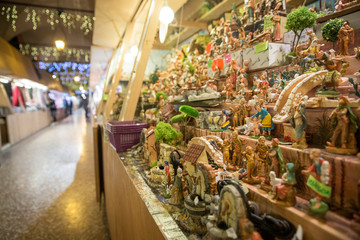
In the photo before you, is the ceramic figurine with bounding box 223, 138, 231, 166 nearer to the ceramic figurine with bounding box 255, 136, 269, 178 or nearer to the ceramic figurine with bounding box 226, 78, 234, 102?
the ceramic figurine with bounding box 255, 136, 269, 178

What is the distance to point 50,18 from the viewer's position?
655 cm

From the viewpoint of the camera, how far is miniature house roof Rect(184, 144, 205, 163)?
3.85 feet

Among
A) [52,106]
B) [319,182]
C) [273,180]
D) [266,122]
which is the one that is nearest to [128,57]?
[266,122]

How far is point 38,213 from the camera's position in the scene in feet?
11.4

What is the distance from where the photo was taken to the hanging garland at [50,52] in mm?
9922

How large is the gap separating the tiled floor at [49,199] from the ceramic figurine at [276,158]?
108 inches

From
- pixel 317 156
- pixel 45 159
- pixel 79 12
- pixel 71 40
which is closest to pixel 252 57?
pixel 317 156

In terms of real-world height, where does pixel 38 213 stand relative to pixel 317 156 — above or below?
below

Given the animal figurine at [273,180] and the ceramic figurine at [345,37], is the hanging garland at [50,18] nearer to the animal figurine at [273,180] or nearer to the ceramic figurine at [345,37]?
the ceramic figurine at [345,37]

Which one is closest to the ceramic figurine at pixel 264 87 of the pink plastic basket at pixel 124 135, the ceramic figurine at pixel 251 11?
the ceramic figurine at pixel 251 11

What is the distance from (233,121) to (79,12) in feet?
19.3

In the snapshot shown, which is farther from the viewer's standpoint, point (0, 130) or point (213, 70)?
point (0, 130)

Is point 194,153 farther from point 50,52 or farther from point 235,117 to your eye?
point 50,52

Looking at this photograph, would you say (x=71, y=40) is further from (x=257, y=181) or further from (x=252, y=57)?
(x=257, y=181)
